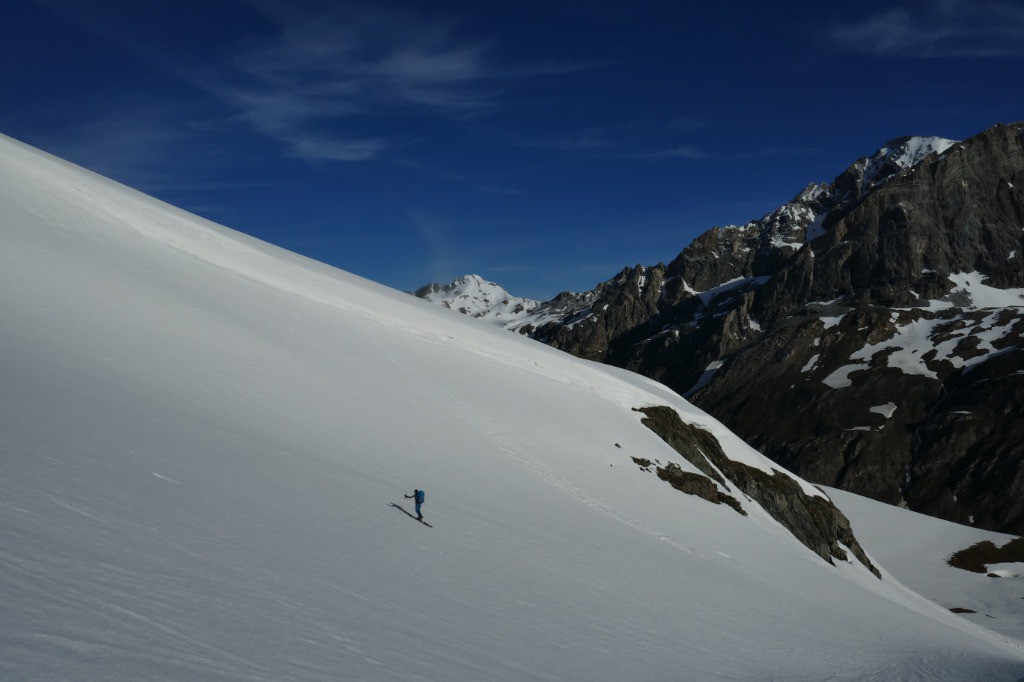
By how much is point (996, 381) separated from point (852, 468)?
36911 millimetres

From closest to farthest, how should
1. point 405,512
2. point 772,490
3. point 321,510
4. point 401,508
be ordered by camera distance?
point 321,510
point 405,512
point 401,508
point 772,490

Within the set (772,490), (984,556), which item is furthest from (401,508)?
(984,556)

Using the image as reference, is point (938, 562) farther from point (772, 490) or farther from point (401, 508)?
point (401, 508)

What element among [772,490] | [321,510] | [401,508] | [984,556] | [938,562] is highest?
[772,490]

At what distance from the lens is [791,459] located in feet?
489

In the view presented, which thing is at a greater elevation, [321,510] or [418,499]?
[418,499]

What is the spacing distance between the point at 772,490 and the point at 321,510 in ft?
131

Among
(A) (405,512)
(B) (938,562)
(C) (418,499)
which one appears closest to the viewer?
(C) (418,499)

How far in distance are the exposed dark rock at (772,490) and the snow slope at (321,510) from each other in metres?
3.46

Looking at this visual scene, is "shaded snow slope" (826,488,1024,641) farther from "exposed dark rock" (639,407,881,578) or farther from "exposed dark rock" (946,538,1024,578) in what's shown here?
"exposed dark rock" (639,407,881,578)

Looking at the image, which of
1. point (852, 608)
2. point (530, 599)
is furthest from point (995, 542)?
point (530, 599)

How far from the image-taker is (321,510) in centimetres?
1609

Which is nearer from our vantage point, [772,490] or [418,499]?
[418,499]

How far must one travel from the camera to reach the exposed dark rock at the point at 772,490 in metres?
45.1
